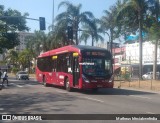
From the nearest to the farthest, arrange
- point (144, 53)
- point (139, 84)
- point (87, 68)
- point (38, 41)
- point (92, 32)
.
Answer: point (87, 68) < point (139, 84) < point (92, 32) < point (144, 53) < point (38, 41)

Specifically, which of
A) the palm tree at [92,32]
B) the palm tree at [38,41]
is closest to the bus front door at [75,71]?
the palm tree at [92,32]

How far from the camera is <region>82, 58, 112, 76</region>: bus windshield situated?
2308 cm

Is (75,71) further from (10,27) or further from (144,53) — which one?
(144,53)

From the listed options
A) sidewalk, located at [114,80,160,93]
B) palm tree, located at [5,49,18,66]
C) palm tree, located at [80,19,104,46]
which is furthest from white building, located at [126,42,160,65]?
palm tree, located at [5,49,18,66]

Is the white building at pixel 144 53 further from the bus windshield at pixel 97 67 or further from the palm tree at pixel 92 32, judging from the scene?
the bus windshield at pixel 97 67

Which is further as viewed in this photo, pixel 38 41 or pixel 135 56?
pixel 135 56

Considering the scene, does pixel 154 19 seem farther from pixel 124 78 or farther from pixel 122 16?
pixel 124 78

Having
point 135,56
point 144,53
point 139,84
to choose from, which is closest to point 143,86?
point 139,84

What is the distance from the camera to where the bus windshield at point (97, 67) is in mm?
23078

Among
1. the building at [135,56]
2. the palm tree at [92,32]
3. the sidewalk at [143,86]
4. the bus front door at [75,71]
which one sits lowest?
the sidewalk at [143,86]

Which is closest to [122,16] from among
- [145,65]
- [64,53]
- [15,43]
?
[15,43]

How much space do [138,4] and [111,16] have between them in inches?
493

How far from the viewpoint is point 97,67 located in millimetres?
23344

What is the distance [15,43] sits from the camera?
1911 inches
